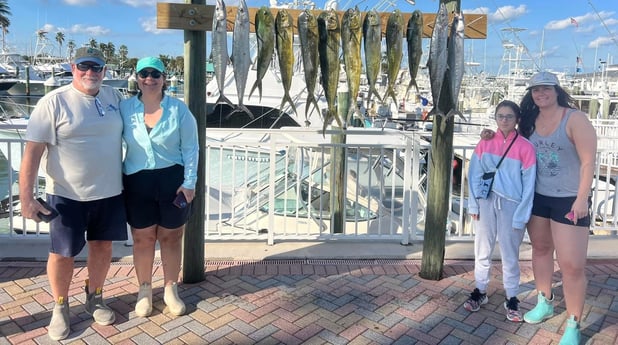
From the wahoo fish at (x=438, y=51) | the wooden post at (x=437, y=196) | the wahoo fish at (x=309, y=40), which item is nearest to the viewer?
the wahoo fish at (x=309, y=40)

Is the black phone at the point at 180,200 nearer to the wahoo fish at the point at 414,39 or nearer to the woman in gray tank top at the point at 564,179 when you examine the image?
the wahoo fish at the point at 414,39

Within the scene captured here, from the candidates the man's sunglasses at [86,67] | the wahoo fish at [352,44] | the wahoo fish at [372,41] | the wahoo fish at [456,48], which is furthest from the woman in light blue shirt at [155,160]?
the wahoo fish at [456,48]

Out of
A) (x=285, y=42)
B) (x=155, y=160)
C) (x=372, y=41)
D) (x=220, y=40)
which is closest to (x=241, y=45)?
(x=220, y=40)

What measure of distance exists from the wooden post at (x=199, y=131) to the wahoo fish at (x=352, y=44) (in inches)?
51.3

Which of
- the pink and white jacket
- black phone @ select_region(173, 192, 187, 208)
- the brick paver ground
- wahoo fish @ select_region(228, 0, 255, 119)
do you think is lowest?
the brick paver ground

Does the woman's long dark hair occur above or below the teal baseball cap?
below

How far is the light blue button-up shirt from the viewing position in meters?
3.16

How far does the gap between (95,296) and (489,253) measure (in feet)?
9.53

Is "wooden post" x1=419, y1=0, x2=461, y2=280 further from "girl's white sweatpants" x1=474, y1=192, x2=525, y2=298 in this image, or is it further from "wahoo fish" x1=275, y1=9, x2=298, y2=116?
"wahoo fish" x1=275, y1=9, x2=298, y2=116

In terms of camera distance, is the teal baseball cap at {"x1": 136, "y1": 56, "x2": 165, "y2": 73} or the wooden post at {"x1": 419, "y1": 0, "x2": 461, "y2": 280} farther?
the wooden post at {"x1": 419, "y1": 0, "x2": 461, "y2": 280}

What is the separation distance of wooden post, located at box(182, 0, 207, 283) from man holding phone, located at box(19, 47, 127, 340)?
0.72m

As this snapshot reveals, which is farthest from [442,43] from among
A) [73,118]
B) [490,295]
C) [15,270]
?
[15,270]

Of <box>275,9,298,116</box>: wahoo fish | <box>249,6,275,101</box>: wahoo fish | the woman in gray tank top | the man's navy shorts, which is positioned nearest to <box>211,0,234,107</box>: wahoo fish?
<box>249,6,275,101</box>: wahoo fish

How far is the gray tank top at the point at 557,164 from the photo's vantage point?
3.07 metres
